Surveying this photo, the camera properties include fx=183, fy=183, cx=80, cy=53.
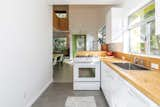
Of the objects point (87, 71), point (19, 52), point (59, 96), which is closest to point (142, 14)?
point (87, 71)

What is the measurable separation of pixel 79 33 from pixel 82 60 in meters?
5.26

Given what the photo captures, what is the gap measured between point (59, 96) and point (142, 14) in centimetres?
269

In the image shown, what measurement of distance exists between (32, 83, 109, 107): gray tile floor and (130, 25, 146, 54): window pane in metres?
1.37

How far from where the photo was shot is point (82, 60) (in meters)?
5.23

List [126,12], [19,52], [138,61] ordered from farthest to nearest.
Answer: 1. [126,12]
2. [138,61]
3. [19,52]

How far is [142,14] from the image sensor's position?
3.74m

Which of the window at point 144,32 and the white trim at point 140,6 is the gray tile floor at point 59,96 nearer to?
the window at point 144,32

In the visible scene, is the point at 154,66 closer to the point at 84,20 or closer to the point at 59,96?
the point at 59,96

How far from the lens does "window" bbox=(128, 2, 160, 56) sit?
126 inches

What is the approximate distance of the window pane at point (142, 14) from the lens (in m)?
3.27

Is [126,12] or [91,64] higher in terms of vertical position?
[126,12]

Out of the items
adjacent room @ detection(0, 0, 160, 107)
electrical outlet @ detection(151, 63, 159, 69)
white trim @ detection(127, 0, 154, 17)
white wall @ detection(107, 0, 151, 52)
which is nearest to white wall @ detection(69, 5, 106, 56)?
adjacent room @ detection(0, 0, 160, 107)

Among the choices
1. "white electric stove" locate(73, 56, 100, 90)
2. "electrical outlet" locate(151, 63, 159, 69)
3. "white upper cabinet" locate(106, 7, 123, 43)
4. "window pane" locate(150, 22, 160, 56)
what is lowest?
"white electric stove" locate(73, 56, 100, 90)

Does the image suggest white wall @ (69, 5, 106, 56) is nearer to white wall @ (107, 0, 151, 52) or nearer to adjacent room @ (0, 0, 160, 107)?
adjacent room @ (0, 0, 160, 107)
